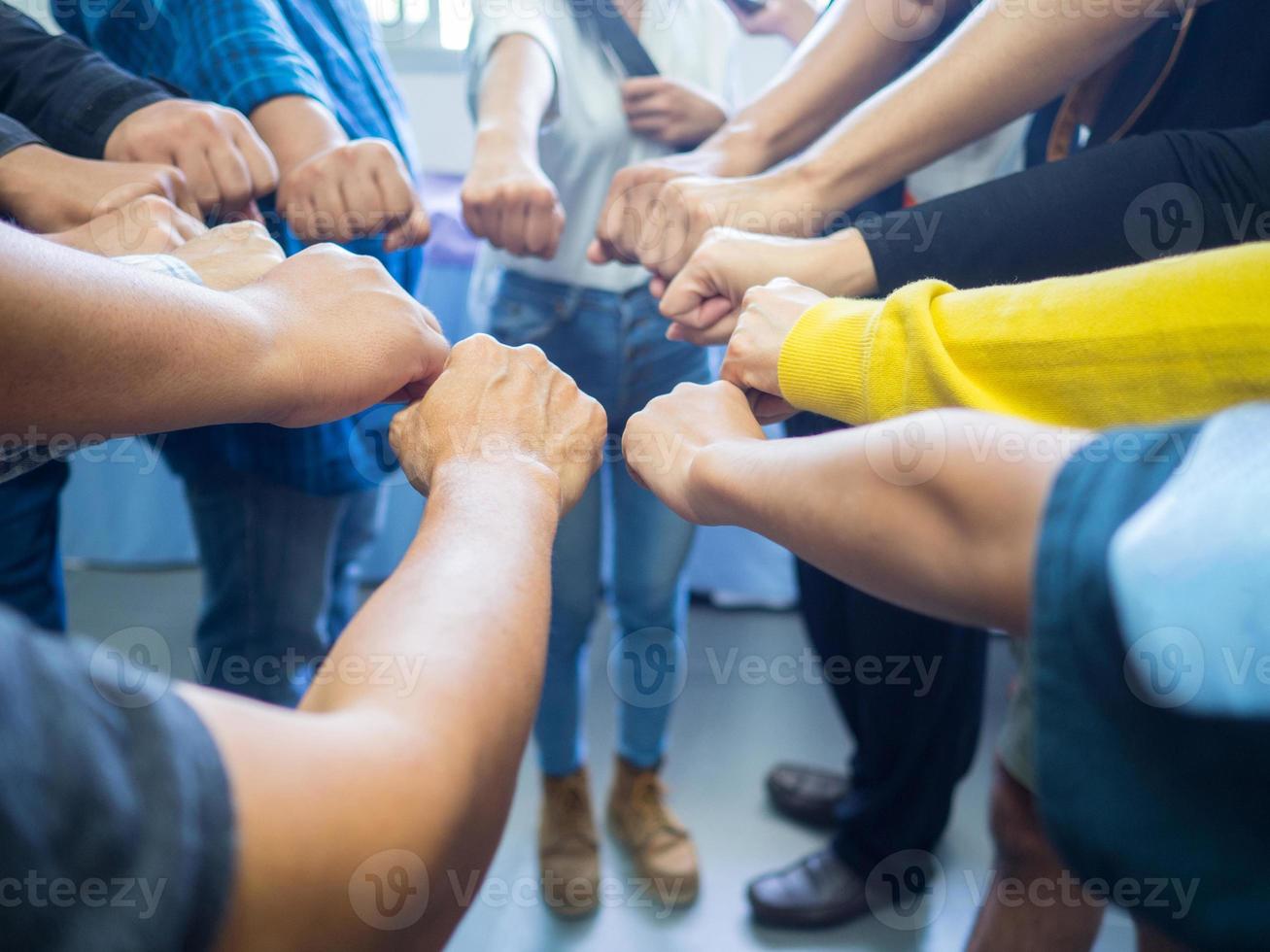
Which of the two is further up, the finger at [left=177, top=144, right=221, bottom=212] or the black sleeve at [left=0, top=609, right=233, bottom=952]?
the finger at [left=177, top=144, right=221, bottom=212]

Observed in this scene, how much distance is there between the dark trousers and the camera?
39.1 inches

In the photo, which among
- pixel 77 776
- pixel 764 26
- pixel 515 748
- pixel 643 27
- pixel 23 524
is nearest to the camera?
pixel 77 776

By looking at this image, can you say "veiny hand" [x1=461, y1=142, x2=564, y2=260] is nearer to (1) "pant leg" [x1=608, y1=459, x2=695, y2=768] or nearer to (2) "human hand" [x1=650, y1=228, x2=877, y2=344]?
(2) "human hand" [x1=650, y1=228, x2=877, y2=344]

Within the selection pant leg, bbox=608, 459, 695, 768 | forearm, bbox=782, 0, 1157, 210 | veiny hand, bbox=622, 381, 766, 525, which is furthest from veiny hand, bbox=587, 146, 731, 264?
pant leg, bbox=608, 459, 695, 768

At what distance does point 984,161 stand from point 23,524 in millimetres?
932

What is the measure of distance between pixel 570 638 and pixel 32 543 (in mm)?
574

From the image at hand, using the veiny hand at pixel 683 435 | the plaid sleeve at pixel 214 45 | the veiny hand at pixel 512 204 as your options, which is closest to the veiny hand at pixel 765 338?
the veiny hand at pixel 683 435

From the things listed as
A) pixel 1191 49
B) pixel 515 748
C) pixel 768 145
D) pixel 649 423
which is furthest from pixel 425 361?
pixel 1191 49

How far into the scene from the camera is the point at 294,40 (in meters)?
0.81

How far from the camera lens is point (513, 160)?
0.84 metres

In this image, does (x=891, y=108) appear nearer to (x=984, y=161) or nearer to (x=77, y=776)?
(x=984, y=161)

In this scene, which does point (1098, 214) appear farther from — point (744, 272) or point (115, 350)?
point (115, 350)

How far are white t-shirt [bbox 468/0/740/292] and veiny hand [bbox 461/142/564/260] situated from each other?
14 cm

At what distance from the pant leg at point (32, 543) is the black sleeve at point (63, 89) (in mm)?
280
